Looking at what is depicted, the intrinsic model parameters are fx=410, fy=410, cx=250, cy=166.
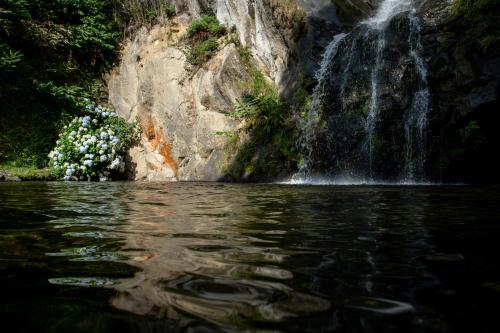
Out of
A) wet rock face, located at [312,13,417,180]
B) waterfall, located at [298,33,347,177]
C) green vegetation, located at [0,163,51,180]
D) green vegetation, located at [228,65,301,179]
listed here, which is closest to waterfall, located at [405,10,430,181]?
wet rock face, located at [312,13,417,180]

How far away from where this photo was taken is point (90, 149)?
40.9 ft

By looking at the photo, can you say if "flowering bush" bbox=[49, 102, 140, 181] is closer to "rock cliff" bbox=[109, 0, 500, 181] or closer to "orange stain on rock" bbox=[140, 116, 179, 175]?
"orange stain on rock" bbox=[140, 116, 179, 175]

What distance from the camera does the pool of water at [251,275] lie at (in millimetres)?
1074

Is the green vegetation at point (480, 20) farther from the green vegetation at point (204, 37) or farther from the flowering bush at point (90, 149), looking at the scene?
the flowering bush at point (90, 149)

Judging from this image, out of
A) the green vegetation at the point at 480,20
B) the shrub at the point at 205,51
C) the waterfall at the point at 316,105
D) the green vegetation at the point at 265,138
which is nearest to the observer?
the green vegetation at the point at 480,20

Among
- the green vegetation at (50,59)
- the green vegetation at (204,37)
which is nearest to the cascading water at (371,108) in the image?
the green vegetation at (204,37)

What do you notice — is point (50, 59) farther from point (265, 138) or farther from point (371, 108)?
point (371, 108)

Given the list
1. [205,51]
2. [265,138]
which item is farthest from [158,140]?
[265,138]

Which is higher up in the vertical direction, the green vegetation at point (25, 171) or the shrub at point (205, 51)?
the shrub at point (205, 51)

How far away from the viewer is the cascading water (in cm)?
905

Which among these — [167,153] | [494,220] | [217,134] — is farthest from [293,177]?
[494,220]

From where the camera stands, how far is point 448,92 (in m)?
8.74

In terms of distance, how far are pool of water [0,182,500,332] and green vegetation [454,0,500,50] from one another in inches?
276

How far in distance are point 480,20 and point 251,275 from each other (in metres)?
9.44
